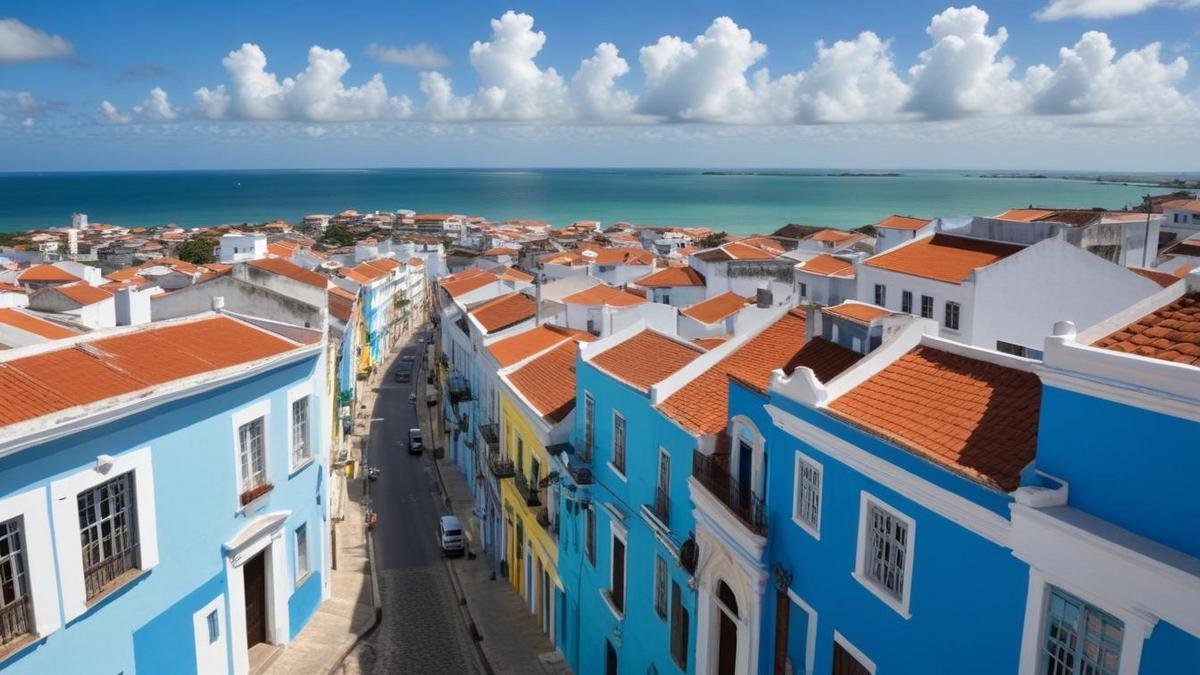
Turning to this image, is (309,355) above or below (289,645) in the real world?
above

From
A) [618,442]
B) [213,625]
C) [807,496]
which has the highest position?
[807,496]

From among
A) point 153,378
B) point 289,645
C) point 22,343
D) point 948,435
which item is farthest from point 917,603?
point 22,343

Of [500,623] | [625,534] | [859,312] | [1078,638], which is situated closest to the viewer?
[1078,638]

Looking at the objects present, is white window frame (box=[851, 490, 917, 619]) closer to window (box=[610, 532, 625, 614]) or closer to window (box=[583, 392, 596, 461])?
window (box=[610, 532, 625, 614])

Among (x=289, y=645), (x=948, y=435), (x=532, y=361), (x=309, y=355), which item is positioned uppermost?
(x=948, y=435)

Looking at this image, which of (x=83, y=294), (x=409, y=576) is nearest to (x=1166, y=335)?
(x=409, y=576)

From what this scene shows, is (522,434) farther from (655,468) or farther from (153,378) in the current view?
(153,378)

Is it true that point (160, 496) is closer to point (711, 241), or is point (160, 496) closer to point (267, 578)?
point (267, 578)

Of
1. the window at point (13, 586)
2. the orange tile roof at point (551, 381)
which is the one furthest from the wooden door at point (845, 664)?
the window at point (13, 586)
